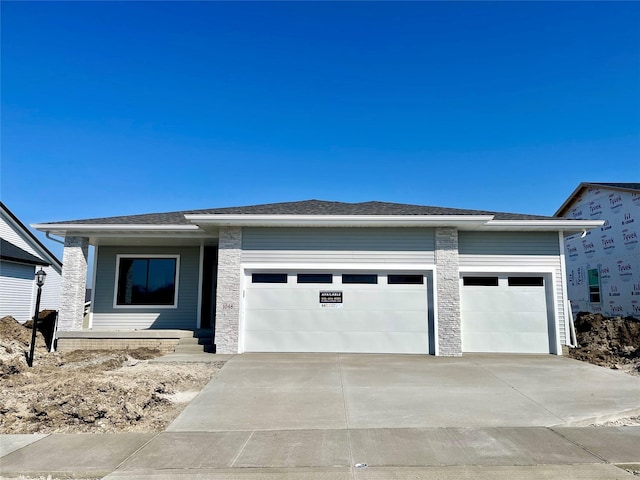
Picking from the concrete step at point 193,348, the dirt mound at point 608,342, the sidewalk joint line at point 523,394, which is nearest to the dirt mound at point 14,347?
the concrete step at point 193,348

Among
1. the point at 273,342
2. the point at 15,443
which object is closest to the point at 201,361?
the point at 273,342

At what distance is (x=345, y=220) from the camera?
11.0 meters

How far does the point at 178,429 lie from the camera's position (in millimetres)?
5590

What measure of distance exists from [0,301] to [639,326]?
891 inches

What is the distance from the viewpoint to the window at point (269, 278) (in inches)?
456

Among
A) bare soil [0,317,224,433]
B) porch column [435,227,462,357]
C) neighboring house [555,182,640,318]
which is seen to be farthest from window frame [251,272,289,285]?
neighboring house [555,182,640,318]

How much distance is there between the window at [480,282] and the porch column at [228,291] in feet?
20.3

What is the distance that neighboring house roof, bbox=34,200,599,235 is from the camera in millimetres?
10961

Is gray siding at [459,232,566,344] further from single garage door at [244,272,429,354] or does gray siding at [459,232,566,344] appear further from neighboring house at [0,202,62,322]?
neighboring house at [0,202,62,322]

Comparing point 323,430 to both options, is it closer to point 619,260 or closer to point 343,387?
point 343,387

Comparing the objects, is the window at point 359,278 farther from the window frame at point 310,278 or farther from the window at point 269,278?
the window at point 269,278

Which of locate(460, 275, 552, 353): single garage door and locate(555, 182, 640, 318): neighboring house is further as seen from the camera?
locate(555, 182, 640, 318): neighboring house

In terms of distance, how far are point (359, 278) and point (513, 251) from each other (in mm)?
4348

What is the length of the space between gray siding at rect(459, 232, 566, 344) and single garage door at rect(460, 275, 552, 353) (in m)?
0.65
